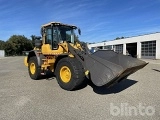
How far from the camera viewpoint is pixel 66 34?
10.2 metres

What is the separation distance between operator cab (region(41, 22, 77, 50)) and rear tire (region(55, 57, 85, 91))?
1619mm

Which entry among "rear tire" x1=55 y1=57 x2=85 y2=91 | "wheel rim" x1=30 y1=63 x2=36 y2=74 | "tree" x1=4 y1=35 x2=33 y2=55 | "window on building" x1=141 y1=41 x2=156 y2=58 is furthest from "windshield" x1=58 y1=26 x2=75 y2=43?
"tree" x1=4 y1=35 x2=33 y2=55

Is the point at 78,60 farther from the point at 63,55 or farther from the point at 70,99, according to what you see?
the point at 70,99

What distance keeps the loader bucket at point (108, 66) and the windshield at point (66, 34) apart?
2477 millimetres

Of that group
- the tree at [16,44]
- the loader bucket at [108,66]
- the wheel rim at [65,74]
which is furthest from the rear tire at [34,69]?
the tree at [16,44]

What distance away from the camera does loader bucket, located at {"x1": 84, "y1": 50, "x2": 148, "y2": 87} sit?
6.71 m

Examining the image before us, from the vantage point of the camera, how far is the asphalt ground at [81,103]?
5398 mm

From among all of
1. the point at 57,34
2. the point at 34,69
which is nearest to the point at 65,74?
the point at 57,34

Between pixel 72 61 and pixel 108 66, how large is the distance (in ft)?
5.50

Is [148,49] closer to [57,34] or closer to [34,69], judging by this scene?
[34,69]

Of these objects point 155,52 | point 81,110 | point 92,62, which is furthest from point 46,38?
point 155,52

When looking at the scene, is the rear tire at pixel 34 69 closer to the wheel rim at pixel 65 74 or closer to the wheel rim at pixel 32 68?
the wheel rim at pixel 32 68

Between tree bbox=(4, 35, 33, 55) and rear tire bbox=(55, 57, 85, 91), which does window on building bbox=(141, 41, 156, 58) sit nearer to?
rear tire bbox=(55, 57, 85, 91)

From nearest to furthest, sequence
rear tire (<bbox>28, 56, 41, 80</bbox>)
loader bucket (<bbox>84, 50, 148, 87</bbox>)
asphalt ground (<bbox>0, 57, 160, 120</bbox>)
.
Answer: asphalt ground (<bbox>0, 57, 160, 120</bbox>), loader bucket (<bbox>84, 50, 148, 87</bbox>), rear tire (<bbox>28, 56, 41, 80</bbox>)
